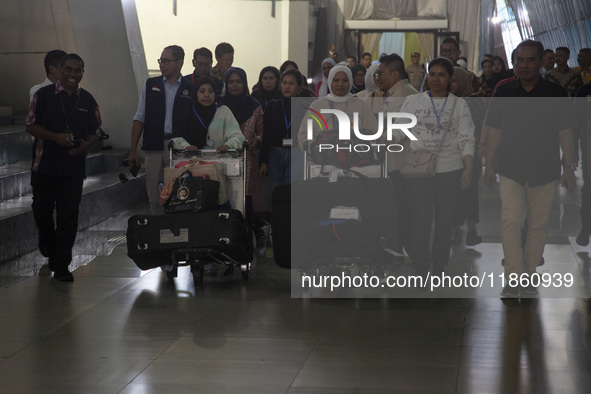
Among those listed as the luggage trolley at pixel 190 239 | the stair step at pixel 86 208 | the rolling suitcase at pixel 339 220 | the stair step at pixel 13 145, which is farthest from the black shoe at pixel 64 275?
the stair step at pixel 13 145

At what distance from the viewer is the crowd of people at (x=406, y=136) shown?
6.00 m

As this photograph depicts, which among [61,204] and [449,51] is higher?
[449,51]

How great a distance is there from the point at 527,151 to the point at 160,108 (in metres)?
3.14

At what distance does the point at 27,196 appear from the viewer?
9.19m

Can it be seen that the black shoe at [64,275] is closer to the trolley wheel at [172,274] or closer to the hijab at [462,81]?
the trolley wheel at [172,274]

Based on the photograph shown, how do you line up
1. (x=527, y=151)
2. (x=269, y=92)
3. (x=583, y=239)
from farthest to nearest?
(x=269, y=92) < (x=583, y=239) < (x=527, y=151)

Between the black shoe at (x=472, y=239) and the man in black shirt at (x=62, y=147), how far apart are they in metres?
3.58

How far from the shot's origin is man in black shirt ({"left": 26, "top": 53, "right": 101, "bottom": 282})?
663 centimetres

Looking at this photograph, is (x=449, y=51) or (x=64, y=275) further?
(x=449, y=51)

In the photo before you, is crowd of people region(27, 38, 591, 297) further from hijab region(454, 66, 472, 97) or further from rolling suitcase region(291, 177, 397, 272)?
rolling suitcase region(291, 177, 397, 272)

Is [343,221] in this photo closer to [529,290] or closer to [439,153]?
[439,153]

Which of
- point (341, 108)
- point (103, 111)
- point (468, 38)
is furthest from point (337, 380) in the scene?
point (468, 38)

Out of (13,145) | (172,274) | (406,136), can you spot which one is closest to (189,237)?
(172,274)

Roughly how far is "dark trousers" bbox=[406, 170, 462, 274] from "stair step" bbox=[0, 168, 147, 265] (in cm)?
343
